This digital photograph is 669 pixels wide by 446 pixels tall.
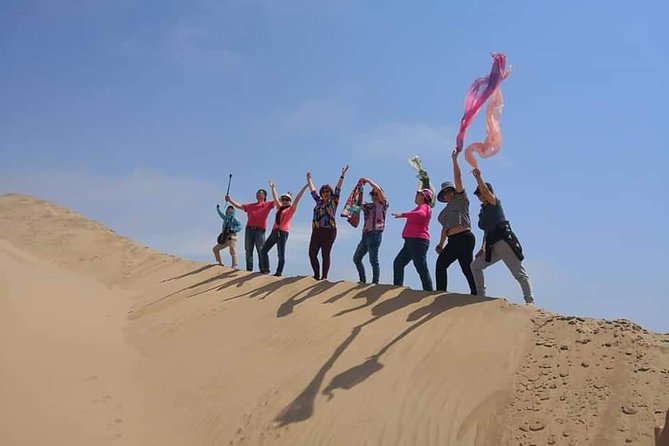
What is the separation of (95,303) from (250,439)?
6.09 metres

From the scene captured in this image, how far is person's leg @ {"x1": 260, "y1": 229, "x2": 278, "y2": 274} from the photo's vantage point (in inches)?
411

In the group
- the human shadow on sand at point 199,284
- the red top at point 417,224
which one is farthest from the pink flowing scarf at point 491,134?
the human shadow on sand at point 199,284

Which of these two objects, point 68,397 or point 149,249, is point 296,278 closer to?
point 68,397

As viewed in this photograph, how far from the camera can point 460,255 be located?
759 centimetres

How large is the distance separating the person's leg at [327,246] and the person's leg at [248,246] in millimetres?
2167

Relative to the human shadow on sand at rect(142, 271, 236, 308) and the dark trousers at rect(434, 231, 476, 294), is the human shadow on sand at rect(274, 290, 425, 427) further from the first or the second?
the human shadow on sand at rect(142, 271, 236, 308)

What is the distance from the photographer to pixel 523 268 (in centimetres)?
714

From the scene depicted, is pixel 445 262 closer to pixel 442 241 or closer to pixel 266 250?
pixel 442 241

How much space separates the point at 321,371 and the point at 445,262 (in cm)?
219

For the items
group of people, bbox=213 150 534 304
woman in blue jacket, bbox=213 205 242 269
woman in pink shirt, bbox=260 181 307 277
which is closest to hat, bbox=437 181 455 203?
group of people, bbox=213 150 534 304

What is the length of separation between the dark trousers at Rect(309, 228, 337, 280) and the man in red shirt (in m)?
1.81

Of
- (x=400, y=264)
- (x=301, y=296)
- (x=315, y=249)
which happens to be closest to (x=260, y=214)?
(x=315, y=249)

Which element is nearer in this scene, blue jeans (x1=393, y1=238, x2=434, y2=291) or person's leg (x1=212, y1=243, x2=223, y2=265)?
blue jeans (x1=393, y1=238, x2=434, y2=291)

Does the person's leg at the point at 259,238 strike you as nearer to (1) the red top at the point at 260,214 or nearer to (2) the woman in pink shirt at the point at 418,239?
(1) the red top at the point at 260,214
